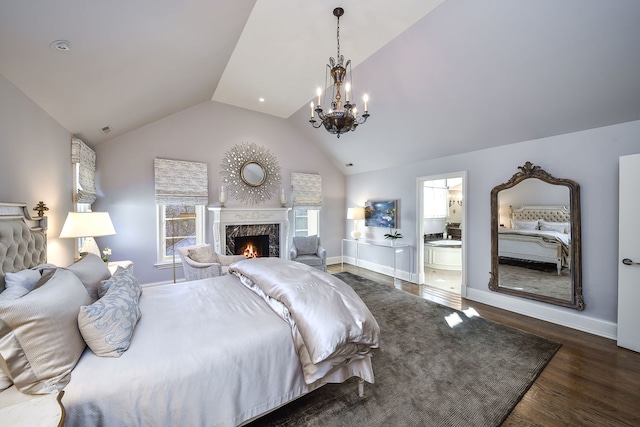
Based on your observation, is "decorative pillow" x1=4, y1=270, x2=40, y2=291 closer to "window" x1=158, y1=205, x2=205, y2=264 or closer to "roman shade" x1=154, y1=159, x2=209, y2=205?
"roman shade" x1=154, y1=159, x2=209, y2=205

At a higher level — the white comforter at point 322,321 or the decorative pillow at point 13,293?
the decorative pillow at point 13,293

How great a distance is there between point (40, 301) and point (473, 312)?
430 cm

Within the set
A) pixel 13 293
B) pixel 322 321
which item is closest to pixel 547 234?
pixel 322 321

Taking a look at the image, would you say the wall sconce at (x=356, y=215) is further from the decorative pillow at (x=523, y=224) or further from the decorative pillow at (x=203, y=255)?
the decorative pillow at (x=203, y=255)

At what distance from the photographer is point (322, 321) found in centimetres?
167

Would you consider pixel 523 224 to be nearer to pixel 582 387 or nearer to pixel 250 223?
pixel 582 387

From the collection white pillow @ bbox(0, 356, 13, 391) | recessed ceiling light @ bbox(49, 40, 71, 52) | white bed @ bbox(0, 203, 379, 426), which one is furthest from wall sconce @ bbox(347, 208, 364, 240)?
white pillow @ bbox(0, 356, 13, 391)

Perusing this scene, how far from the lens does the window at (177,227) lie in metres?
4.61

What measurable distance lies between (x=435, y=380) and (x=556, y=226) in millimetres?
2723

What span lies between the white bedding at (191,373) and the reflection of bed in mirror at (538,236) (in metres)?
3.61

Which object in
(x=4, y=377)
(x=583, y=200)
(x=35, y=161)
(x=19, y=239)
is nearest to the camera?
(x=4, y=377)

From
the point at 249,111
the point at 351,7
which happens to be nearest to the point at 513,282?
the point at 351,7

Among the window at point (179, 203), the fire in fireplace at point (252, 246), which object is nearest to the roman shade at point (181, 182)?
the window at point (179, 203)

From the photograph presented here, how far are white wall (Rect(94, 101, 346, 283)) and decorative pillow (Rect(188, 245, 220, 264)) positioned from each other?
0.90 meters
